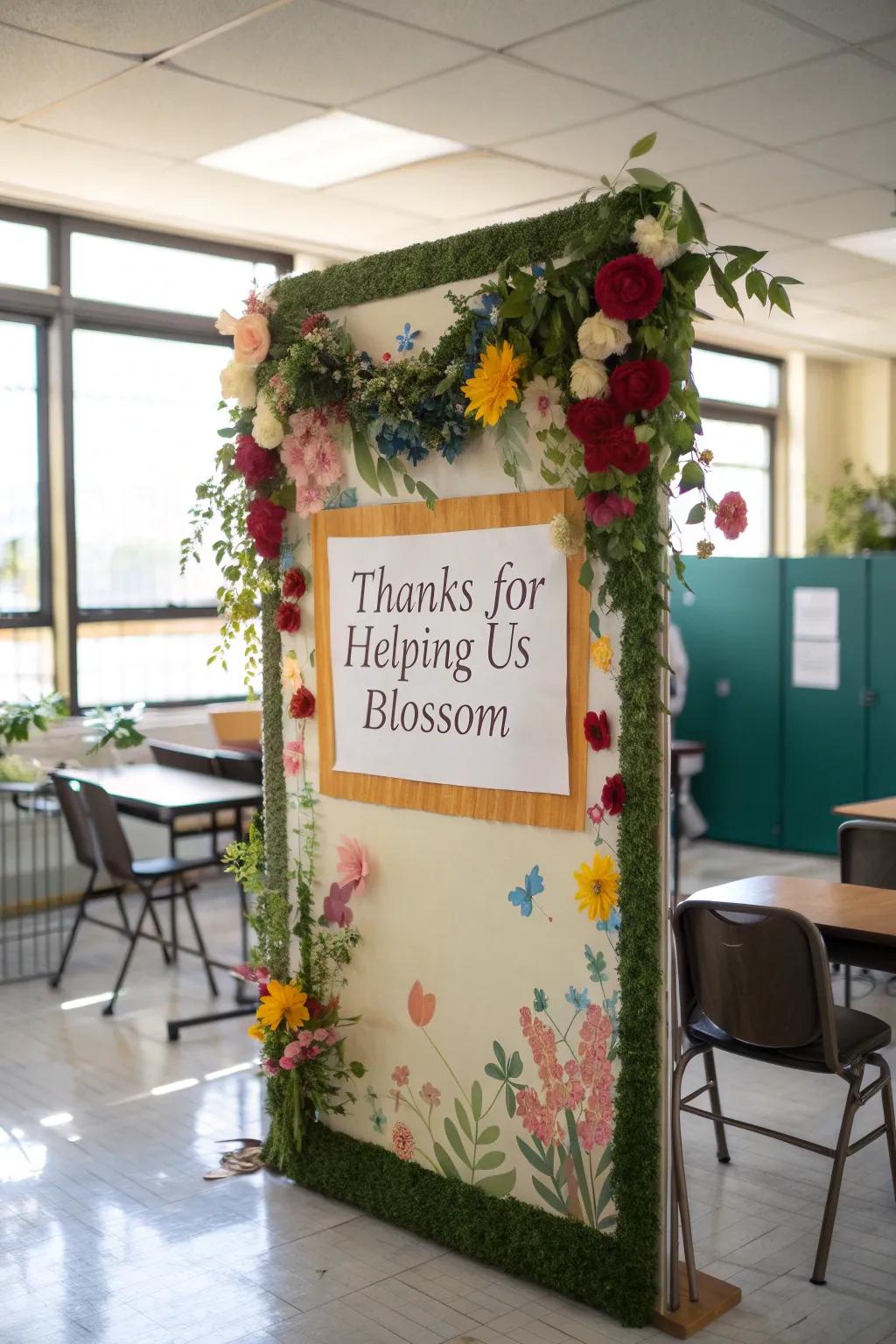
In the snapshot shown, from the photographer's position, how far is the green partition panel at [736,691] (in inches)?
312

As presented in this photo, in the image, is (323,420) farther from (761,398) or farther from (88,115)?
(761,398)

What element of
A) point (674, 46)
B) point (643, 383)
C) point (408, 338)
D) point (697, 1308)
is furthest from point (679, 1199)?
point (674, 46)

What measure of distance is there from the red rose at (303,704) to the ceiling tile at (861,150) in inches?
140

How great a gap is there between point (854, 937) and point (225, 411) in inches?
81.4

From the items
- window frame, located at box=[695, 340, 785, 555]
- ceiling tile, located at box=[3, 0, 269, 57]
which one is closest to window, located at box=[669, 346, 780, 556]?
window frame, located at box=[695, 340, 785, 555]

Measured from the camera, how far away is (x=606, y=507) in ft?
8.80

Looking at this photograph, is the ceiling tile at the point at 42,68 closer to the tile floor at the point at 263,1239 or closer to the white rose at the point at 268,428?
the white rose at the point at 268,428

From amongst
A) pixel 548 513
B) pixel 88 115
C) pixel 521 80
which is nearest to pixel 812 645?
pixel 521 80

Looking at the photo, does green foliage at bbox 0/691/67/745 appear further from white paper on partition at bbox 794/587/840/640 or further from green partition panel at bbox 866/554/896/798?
green partition panel at bbox 866/554/896/798

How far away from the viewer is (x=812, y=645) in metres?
7.76

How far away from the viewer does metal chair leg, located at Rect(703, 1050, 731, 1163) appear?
3.53 meters

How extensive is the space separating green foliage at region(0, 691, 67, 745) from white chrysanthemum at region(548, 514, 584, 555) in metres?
3.62

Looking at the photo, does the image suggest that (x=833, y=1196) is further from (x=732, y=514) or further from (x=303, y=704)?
(x=303, y=704)

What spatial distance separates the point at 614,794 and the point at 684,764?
517cm
